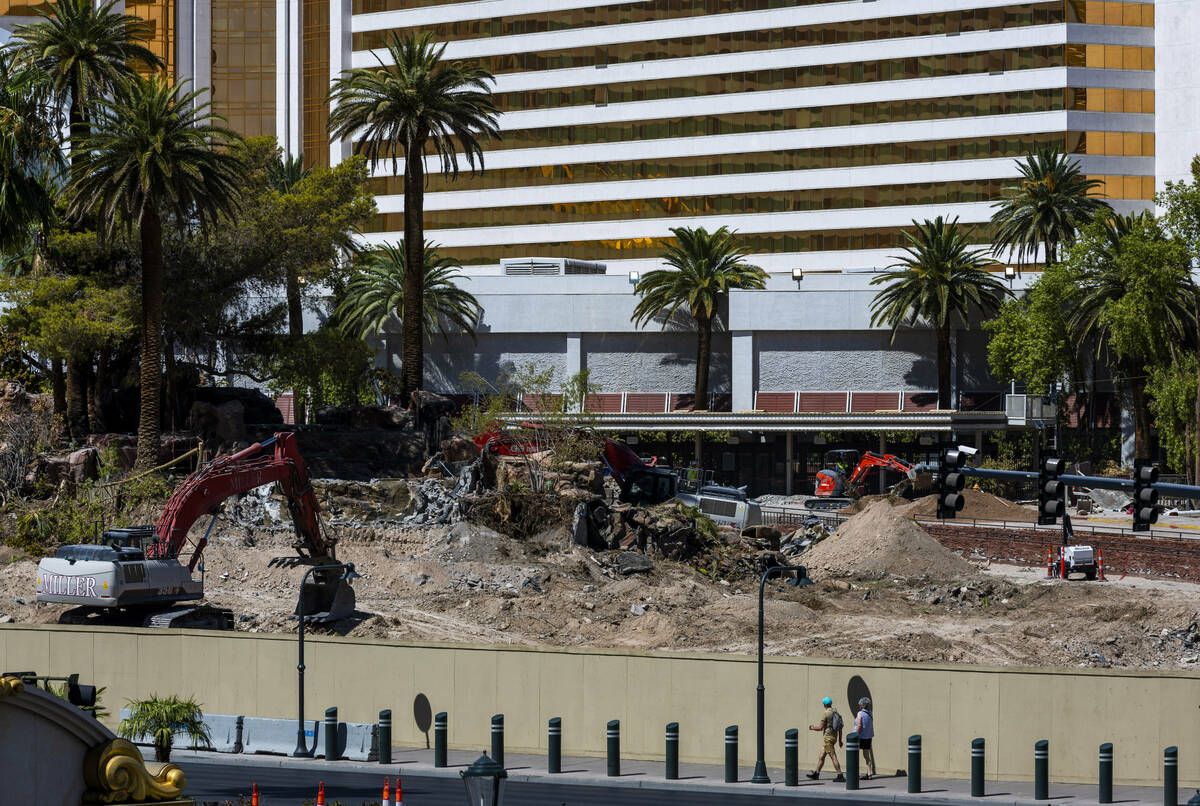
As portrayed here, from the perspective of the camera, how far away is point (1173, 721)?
28312 mm

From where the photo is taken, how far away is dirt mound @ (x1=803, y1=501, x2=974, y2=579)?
59656 millimetres

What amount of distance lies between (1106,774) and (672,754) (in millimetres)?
7730

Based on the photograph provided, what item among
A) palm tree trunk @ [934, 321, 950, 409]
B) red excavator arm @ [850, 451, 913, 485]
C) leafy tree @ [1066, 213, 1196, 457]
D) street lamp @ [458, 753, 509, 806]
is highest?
leafy tree @ [1066, 213, 1196, 457]

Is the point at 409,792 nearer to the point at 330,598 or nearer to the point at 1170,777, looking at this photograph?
the point at 1170,777

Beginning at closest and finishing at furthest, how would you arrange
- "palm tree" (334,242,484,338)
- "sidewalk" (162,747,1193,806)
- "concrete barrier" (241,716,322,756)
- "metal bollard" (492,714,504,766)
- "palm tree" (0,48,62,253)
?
"sidewalk" (162,747,1193,806), "metal bollard" (492,714,504,766), "concrete barrier" (241,716,322,756), "palm tree" (0,48,62,253), "palm tree" (334,242,484,338)

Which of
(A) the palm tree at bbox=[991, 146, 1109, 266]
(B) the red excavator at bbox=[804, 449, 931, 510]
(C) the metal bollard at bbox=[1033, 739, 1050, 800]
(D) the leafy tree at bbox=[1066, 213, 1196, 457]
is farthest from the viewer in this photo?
(A) the palm tree at bbox=[991, 146, 1109, 266]

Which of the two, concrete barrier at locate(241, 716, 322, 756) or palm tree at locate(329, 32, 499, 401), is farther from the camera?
palm tree at locate(329, 32, 499, 401)

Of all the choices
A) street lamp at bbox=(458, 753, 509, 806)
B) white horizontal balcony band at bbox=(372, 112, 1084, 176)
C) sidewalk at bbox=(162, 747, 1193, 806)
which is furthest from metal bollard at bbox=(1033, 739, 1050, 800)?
white horizontal balcony band at bbox=(372, 112, 1084, 176)

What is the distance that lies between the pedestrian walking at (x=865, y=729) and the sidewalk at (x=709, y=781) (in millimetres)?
441

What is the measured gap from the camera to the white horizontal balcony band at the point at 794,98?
97688 millimetres

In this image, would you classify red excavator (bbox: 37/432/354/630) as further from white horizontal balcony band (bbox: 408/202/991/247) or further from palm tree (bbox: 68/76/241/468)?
white horizontal balcony band (bbox: 408/202/991/247)

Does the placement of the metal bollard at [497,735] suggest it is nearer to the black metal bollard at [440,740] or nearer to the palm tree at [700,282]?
the black metal bollard at [440,740]

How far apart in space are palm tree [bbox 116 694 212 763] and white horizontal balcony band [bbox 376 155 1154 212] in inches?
3007

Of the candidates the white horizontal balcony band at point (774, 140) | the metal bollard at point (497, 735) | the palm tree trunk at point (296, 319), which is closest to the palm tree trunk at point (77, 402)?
the palm tree trunk at point (296, 319)
